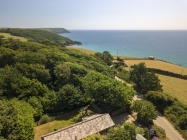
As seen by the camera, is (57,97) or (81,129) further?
(57,97)

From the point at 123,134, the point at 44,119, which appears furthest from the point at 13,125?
the point at 123,134

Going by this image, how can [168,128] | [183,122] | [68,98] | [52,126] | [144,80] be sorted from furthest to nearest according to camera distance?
[144,80] → [68,98] → [168,128] → [183,122] → [52,126]

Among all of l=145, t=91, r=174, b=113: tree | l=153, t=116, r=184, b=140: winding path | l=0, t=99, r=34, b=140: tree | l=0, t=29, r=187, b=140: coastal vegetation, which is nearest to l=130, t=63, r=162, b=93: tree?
l=0, t=29, r=187, b=140: coastal vegetation

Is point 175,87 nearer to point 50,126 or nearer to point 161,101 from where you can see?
point 161,101

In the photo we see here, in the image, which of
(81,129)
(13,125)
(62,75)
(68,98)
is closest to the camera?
(13,125)

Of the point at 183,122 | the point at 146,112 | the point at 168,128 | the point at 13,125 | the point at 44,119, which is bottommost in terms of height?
the point at 168,128

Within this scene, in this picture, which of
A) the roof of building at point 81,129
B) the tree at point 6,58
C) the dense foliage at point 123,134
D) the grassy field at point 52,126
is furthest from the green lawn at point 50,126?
the tree at point 6,58

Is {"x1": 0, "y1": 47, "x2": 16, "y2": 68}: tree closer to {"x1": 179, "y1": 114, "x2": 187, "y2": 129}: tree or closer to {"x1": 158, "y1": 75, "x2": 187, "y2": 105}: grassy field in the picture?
{"x1": 179, "y1": 114, "x2": 187, "y2": 129}: tree
